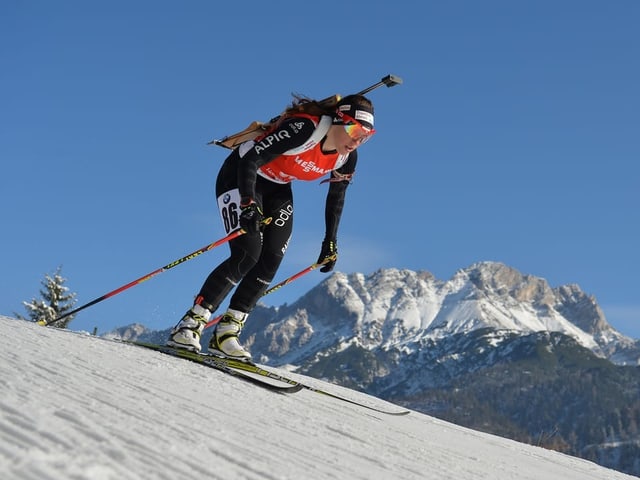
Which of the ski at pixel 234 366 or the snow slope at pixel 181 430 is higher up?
the ski at pixel 234 366

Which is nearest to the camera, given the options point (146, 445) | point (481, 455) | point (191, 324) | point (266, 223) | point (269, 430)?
point (146, 445)

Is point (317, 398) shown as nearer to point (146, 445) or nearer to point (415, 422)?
point (415, 422)

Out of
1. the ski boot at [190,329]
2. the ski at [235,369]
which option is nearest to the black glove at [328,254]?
the ski boot at [190,329]

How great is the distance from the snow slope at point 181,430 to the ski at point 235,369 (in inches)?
5.1

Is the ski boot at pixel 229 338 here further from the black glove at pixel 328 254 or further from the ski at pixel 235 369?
the black glove at pixel 328 254

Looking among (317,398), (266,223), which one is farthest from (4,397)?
(266,223)

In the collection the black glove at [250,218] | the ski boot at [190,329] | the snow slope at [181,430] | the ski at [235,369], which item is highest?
the black glove at [250,218]

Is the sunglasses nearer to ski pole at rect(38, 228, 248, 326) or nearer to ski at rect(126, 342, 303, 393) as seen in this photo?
ski pole at rect(38, 228, 248, 326)

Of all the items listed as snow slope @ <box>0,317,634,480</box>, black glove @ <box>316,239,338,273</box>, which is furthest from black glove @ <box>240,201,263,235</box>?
black glove @ <box>316,239,338,273</box>

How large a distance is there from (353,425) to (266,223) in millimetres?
2667

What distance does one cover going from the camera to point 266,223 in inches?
247

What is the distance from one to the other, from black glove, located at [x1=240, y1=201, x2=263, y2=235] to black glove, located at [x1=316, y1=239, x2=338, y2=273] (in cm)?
166

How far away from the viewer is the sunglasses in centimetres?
611

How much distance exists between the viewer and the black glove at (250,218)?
18.6 feet
